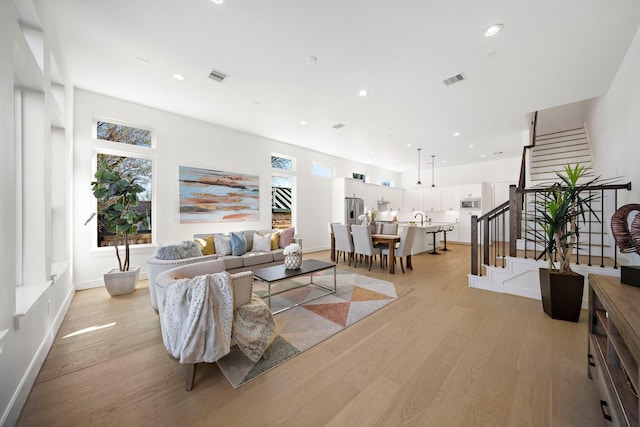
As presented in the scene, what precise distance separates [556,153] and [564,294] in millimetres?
4531

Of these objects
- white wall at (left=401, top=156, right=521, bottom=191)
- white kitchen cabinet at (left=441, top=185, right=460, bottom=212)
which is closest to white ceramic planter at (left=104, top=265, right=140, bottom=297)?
white kitchen cabinet at (left=441, top=185, right=460, bottom=212)

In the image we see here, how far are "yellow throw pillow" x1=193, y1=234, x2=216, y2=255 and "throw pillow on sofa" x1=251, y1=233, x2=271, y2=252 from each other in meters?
0.75

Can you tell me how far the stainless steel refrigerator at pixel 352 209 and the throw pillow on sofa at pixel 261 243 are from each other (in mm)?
3165

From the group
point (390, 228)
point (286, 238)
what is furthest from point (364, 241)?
point (286, 238)

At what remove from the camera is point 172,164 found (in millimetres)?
4523

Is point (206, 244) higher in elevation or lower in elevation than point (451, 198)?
lower

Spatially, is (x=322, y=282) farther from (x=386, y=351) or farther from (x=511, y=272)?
(x=511, y=272)

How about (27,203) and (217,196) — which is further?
(217,196)

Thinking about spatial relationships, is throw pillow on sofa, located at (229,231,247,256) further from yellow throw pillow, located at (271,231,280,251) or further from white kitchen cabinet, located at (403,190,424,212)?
white kitchen cabinet, located at (403,190,424,212)

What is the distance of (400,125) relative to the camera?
5.04 meters

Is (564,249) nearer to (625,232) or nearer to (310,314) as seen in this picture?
(625,232)

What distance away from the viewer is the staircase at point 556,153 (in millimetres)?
4977

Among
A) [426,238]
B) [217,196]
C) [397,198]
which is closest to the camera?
[217,196]

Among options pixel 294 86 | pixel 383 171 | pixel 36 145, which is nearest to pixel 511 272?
pixel 294 86
